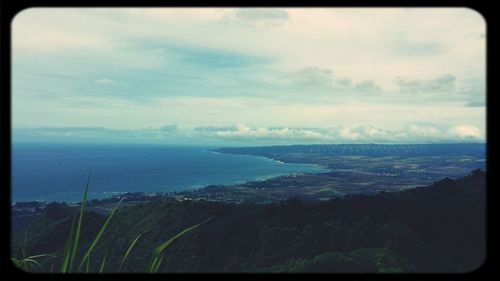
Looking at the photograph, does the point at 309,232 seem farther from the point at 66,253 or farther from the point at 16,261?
the point at 66,253

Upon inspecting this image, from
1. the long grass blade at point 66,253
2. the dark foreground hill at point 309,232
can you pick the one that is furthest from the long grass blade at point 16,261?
the dark foreground hill at point 309,232

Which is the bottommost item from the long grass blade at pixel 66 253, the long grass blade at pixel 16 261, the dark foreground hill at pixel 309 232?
the dark foreground hill at pixel 309 232

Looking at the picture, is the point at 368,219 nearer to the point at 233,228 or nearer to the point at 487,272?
the point at 233,228

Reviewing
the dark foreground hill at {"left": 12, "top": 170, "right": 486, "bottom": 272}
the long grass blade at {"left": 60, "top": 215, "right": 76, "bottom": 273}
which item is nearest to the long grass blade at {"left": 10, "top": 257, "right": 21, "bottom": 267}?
the long grass blade at {"left": 60, "top": 215, "right": 76, "bottom": 273}

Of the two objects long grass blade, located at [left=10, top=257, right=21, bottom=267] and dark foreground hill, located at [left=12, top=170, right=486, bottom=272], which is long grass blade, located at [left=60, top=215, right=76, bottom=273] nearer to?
long grass blade, located at [left=10, top=257, right=21, bottom=267]

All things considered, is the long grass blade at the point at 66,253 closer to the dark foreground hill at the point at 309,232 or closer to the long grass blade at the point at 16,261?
the long grass blade at the point at 16,261

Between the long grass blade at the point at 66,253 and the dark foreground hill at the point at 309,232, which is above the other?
the long grass blade at the point at 66,253

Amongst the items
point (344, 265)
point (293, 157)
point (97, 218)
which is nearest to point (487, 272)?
point (97, 218)

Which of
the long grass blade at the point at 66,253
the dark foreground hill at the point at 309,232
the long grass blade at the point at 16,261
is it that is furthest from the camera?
the dark foreground hill at the point at 309,232

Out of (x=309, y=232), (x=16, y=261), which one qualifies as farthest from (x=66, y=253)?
(x=309, y=232)
